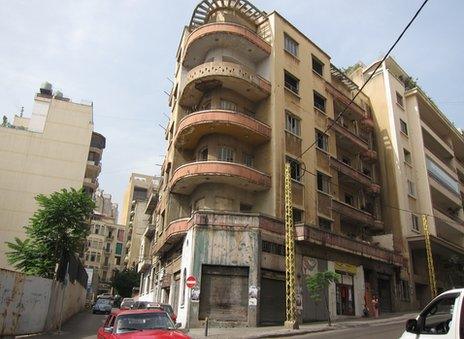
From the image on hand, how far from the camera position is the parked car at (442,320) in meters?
5.50

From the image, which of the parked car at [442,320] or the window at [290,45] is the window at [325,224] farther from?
the parked car at [442,320]

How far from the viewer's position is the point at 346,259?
30.1 metres

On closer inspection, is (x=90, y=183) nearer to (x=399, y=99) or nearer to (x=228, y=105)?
(x=228, y=105)

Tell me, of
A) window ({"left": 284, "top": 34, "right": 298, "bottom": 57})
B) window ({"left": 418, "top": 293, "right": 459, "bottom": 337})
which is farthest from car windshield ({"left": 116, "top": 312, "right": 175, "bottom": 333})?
window ({"left": 284, "top": 34, "right": 298, "bottom": 57})

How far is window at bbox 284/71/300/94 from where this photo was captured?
3269 centimetres

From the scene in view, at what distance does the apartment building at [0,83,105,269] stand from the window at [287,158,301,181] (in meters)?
25.2

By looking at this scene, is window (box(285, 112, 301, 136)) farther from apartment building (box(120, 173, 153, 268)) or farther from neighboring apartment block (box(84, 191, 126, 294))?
neighboring apartment block (box(84, 191, 126, 294))

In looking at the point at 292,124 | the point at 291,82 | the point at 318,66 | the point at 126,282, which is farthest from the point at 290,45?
the point at 126,282

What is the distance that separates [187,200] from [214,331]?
11.9m

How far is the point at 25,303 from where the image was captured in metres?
17.0

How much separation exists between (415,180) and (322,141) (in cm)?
1352

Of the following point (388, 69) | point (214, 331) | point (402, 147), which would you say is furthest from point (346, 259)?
point (388, 69)

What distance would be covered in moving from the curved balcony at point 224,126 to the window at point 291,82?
5.09m

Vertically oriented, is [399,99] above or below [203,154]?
above
